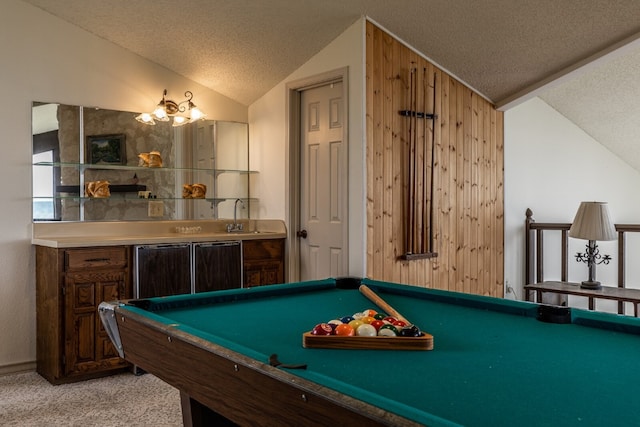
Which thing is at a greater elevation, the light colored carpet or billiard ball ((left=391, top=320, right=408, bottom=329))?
billiard ball ((left=391, top=320, right=408, bottom=329))

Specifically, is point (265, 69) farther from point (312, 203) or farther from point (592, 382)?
point (592, 382)

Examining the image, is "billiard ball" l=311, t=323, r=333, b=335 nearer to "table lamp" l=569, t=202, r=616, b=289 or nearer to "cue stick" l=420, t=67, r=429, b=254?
"cue stick" l=420, t=67, r=429, b=254

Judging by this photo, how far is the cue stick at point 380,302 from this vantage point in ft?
6.58

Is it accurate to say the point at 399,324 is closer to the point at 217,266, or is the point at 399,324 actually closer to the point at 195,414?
the point at 195,414

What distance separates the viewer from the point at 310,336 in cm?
164

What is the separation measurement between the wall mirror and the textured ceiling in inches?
20.8

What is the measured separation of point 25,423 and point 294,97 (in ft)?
9.74

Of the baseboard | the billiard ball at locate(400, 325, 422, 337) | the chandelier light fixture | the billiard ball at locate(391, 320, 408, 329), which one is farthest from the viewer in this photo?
the chandelier light fixture

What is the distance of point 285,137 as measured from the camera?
4.68 meters

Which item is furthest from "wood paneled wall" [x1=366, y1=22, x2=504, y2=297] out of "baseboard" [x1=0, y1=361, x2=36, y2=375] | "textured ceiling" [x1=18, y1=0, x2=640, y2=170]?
"baseboard" [x1=0, y1=361, x2=36, y2=375]

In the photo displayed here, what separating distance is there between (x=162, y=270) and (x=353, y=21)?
2.21 metres

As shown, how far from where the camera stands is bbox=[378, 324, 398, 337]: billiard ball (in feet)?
5.44

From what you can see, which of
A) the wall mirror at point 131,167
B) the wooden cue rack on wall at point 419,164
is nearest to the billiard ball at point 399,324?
the wooden cue rack on wall at point 419,164

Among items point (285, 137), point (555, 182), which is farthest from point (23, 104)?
point (555, 182)
